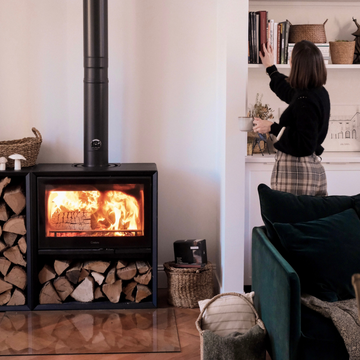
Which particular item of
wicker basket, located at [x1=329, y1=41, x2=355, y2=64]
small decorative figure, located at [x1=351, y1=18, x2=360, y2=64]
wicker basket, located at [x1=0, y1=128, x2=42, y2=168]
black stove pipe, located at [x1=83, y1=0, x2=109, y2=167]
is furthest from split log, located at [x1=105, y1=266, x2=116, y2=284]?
small decorative figure, located at [x1=351, y1=18, x2=360, y2=64]

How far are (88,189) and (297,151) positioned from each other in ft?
4.35

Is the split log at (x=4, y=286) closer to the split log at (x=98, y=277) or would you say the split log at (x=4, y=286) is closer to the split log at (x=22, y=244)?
the split log at (x=22, y=244)

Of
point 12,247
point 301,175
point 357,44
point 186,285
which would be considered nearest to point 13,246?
point 12,247

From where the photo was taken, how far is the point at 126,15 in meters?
3.28

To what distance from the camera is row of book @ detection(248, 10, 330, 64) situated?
10.3 ft

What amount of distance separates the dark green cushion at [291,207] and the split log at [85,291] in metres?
1.34

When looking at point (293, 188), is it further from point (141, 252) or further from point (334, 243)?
point (141, 252)

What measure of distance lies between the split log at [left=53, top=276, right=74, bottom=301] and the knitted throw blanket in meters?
1.64

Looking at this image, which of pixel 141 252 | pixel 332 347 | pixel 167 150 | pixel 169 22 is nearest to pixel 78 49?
pixel 169 22

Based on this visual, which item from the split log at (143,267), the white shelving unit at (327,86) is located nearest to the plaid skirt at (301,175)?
the white shelving unit at (327,86)

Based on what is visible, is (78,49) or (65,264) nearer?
(65,264)

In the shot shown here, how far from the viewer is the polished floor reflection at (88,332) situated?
252 cm

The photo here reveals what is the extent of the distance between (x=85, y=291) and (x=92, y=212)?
531 millimetres

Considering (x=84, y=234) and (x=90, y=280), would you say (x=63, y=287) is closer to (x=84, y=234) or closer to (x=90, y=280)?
(x=90, y=280)
